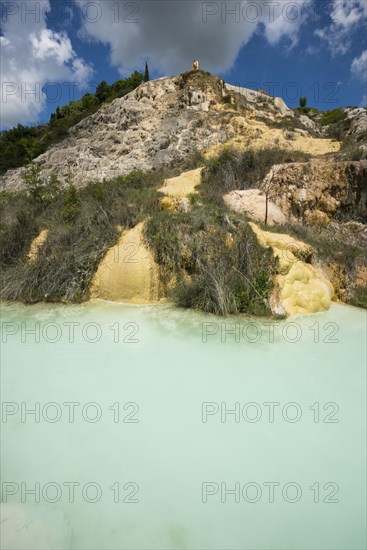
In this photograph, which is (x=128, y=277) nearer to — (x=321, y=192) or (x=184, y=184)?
(x=184, y=184)

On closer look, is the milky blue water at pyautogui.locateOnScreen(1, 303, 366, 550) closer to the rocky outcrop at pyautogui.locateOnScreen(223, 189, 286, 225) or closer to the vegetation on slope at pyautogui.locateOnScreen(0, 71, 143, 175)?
the rocky outcrop at pyautogui.locateOnScreen(223, 189, 286, 225)

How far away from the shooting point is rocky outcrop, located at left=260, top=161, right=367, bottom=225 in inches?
353

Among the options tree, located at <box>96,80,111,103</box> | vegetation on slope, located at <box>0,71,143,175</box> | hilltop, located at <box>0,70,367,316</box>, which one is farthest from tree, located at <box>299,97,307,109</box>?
hilltop, located at <box>0,70,367,316</box>

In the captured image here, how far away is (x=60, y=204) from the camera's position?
25.0 feet

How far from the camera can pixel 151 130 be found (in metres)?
16.2

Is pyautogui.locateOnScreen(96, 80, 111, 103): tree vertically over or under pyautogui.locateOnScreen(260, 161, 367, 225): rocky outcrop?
over

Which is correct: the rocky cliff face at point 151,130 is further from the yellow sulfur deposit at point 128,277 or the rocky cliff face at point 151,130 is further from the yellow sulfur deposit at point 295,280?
the yellow sulfur deposit at point 295,280

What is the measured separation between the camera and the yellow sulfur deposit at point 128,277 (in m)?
5.57

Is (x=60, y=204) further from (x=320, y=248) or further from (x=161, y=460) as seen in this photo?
(x=161, y=460)

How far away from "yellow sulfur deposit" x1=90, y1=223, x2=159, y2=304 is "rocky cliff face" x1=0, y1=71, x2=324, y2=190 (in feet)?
27.2

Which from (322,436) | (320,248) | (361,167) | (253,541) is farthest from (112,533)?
(361,167)

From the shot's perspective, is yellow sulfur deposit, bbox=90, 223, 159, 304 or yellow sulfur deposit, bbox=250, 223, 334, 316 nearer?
yellow sulfur deposit, bbox=250, 223, 334, 316

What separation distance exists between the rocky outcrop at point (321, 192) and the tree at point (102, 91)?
2372cm

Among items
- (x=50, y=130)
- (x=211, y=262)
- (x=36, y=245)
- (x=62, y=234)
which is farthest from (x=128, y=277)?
(x=50, y=130)
